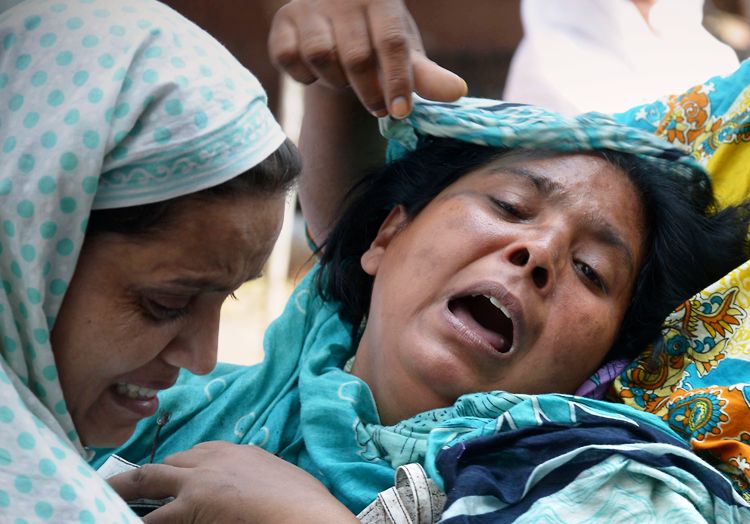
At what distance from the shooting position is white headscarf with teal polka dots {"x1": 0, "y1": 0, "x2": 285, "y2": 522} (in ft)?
3.81

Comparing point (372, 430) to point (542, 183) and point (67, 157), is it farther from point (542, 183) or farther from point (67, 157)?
point (67, 157)

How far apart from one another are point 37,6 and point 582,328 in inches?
49.6

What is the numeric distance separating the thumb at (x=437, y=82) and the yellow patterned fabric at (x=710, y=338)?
803 mm

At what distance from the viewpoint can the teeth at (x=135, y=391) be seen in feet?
4.85

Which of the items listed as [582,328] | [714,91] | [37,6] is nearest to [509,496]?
[582,328]

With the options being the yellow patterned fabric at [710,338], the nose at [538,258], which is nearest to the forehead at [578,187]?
the nose at [538,258]

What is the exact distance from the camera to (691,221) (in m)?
2.26

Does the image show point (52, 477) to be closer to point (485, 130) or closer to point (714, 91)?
point (485, 130)

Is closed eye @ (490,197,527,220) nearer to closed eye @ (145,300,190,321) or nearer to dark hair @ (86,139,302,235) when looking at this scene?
dark hair @ (86,139,302,235)

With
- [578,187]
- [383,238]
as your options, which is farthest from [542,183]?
[383,238]

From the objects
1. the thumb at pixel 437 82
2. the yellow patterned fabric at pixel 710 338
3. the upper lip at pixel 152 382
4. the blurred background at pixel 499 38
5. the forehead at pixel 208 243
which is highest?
the thumb at pixel 437 82

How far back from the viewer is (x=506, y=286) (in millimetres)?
1965

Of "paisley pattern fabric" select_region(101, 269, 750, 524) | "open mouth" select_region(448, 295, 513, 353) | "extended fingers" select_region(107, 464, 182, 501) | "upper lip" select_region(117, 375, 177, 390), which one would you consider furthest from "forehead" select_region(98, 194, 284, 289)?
"open mouth" select_region(448, 295, 513, 353)

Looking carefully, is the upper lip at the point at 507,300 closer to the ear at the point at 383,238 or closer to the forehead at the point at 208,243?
the ear at the point at 383,238
